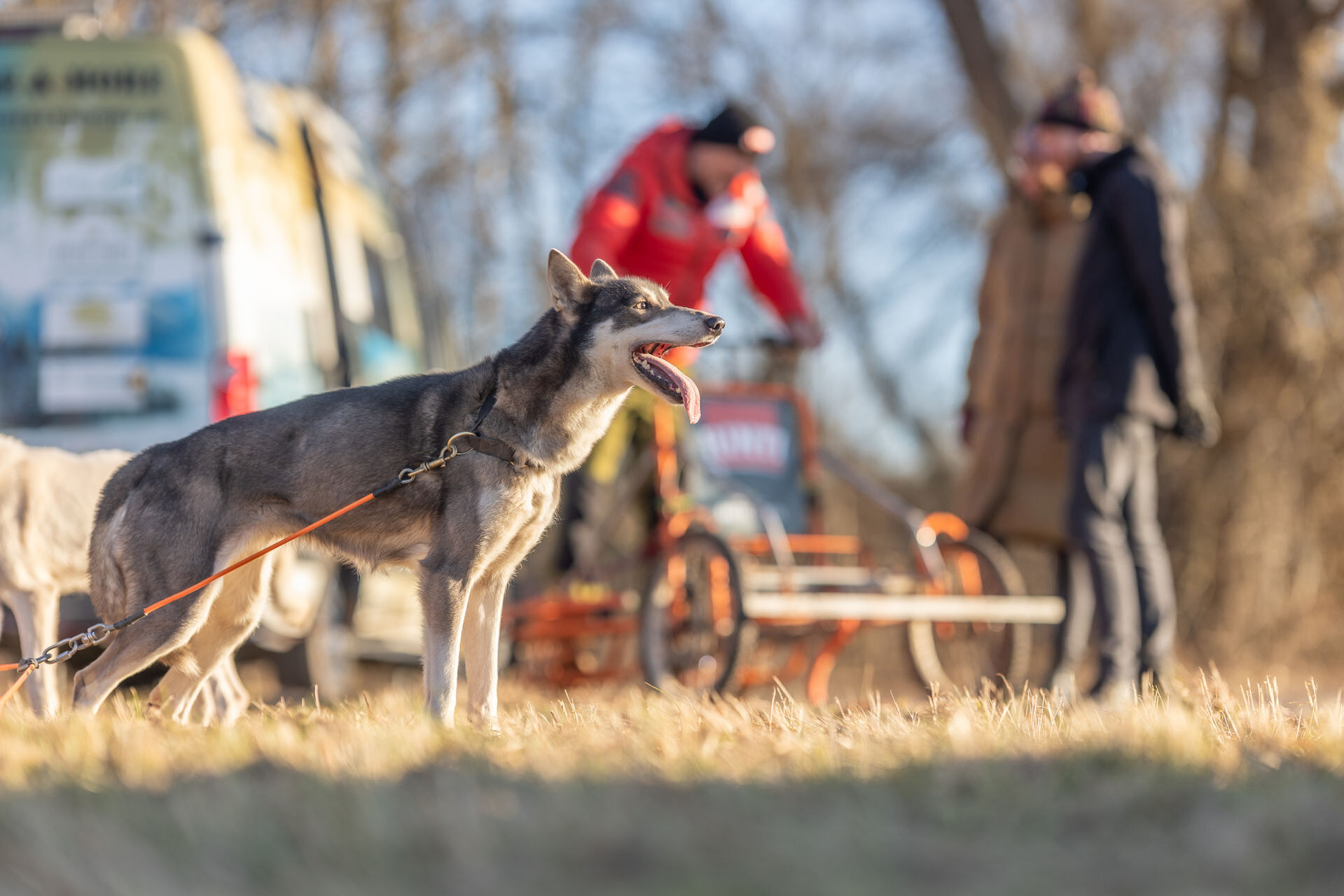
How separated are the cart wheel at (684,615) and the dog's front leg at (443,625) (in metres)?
2.40

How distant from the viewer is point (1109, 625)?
5969 millimetres

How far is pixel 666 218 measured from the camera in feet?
23.3

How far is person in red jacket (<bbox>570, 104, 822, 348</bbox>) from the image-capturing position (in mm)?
7020

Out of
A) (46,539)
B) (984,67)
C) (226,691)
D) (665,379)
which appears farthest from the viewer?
(984,67)

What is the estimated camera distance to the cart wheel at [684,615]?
618 cm

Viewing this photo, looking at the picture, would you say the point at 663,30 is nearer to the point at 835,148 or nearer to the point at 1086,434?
the point at 835,148

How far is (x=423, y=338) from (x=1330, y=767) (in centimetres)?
724

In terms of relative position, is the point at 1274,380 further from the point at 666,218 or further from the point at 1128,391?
the point at 666,218

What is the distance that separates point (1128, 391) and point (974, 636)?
5.82 ft

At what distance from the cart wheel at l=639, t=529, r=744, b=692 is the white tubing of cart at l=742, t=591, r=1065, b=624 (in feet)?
0.81

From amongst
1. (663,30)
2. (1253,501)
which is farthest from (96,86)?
(663,30)

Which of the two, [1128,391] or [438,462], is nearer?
[438,462]

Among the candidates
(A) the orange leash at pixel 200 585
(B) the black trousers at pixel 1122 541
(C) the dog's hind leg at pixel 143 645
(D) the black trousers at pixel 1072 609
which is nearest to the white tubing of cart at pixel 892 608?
(D) the black trousers at pixel 1072 609

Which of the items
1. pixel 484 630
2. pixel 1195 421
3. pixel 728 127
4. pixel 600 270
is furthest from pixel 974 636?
pixel 484 630
